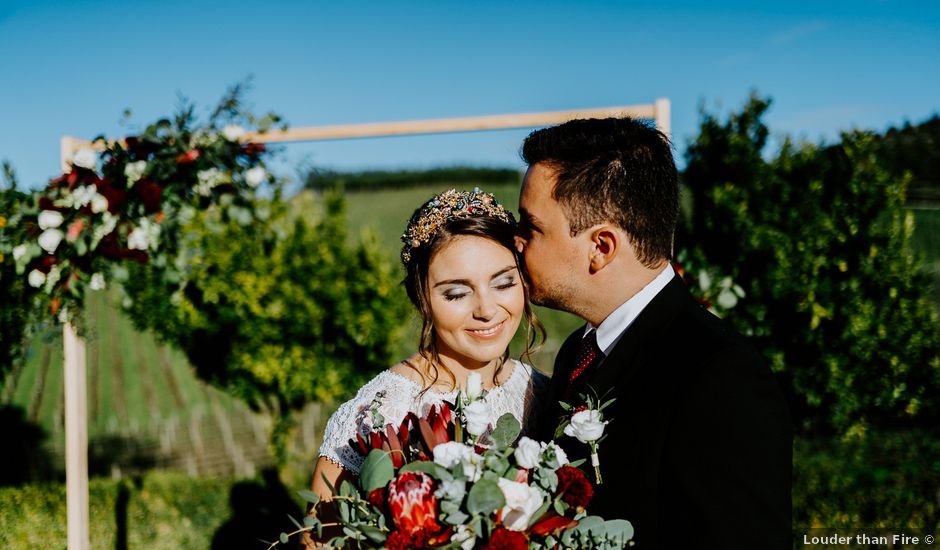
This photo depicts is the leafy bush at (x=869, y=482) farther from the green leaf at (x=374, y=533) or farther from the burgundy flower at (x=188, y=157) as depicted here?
the burgundy flower at (x=188, y=157)

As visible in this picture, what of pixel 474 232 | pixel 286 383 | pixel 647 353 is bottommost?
pixel 286 383

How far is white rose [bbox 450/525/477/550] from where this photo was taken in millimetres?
1632

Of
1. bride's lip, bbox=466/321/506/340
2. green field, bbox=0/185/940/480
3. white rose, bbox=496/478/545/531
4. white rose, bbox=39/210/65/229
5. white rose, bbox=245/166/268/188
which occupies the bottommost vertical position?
green field, bbox=0/185/940/480

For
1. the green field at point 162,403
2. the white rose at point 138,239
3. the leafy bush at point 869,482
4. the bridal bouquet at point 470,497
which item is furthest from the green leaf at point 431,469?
the green field at point 162,403

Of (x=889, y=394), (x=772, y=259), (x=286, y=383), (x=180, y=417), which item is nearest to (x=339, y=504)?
(x=772, y=259)

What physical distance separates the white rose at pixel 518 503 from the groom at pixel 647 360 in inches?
18.5

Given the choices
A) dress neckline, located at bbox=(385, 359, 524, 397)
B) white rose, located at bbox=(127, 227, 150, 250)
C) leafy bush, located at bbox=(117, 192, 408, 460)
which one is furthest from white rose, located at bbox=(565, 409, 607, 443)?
leafy bush, located at bbox=(117, 192, 408, 460)

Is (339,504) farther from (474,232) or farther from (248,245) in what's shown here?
(248,245)

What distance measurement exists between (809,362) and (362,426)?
4.00 m

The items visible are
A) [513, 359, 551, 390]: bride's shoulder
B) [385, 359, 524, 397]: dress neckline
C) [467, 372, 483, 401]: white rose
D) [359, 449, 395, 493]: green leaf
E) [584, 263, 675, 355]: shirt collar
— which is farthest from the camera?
[513, 359, 551, 390]: bride's shoulder

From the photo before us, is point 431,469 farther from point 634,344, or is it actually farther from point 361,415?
point 361,415

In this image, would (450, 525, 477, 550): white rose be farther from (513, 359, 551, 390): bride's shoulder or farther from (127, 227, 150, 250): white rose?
(127, 227, 150, 250): white rose

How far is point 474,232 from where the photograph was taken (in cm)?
281

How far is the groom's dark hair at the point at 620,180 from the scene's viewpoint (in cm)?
237
